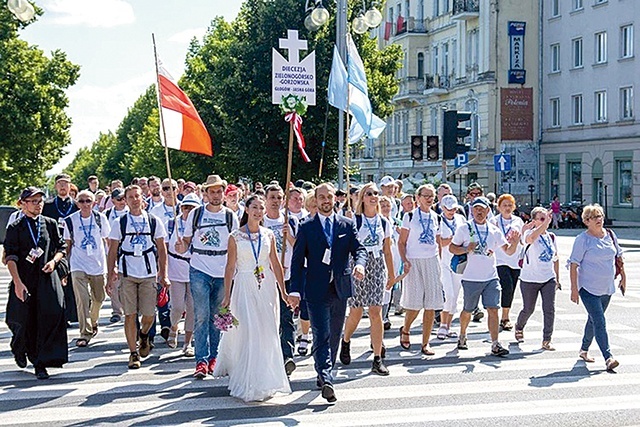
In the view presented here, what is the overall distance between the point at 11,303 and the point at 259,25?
27.6 m

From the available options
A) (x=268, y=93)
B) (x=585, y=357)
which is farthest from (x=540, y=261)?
(x=268, y=93)

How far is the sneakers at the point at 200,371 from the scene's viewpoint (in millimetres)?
9992

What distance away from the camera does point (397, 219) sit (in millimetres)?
14969

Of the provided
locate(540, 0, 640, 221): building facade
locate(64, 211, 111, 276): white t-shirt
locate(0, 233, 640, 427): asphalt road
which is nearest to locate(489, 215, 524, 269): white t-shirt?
locate(0, 233, 640, 427): asphalt road

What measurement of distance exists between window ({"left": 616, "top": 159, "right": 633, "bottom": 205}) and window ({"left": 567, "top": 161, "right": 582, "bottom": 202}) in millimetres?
2965

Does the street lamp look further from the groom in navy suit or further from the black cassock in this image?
the groom in navy suit

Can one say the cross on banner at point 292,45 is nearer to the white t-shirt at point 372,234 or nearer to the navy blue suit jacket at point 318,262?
the white t-shirt at point 372,234

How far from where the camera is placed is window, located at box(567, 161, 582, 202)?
5046 centimetres

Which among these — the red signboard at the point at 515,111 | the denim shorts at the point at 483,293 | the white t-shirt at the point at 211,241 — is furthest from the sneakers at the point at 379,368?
the red signboard at the point at 515,111

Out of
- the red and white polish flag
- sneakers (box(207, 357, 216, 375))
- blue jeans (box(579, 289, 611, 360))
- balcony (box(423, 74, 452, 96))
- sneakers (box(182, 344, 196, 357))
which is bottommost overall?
sneakers (box(182, 344, 196, 357))

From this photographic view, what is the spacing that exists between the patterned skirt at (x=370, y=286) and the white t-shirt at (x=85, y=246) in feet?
11.7

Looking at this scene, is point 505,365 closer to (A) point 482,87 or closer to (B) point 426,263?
(B) point 426,263

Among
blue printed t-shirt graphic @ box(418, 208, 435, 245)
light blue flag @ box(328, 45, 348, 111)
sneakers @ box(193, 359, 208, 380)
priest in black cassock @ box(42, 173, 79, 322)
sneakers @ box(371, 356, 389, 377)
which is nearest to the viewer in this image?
sneakers @ box(193, 359, 208, 380)

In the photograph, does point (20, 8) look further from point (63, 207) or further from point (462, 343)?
point (462, 343)
